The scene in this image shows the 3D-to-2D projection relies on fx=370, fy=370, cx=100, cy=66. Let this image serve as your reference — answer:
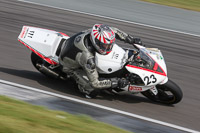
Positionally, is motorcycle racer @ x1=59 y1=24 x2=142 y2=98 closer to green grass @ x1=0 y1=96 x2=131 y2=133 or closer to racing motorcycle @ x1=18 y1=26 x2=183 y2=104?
racing motorcycle @ x1=18 y1=26 x2=183 y2=104

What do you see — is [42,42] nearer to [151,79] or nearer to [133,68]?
[133,68]

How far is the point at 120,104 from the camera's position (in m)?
7.74

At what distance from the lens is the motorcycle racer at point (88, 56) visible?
24.0 feet

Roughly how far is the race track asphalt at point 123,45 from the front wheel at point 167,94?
0.44ft

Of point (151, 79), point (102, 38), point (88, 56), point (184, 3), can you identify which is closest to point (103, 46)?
point (102, 38)

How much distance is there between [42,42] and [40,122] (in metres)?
3.47

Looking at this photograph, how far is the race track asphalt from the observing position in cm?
765

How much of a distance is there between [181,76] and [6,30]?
5910mm

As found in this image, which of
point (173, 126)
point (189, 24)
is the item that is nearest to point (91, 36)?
point (173, 126)

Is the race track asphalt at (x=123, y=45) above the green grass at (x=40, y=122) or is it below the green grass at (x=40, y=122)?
above

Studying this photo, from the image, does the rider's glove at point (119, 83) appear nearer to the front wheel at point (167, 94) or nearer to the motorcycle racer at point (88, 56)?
the motorcycle racer at point (88, 56)

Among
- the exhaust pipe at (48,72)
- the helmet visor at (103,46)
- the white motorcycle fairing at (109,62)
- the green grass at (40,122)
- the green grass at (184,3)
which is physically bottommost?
the green grass at (40,122)

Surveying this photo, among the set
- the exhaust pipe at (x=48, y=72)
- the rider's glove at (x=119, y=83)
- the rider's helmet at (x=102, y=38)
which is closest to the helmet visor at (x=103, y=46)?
the rider's helmet at (x=102, y=38)

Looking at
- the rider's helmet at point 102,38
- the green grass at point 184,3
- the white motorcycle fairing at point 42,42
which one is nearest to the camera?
the rider's helmet at point 102,38
